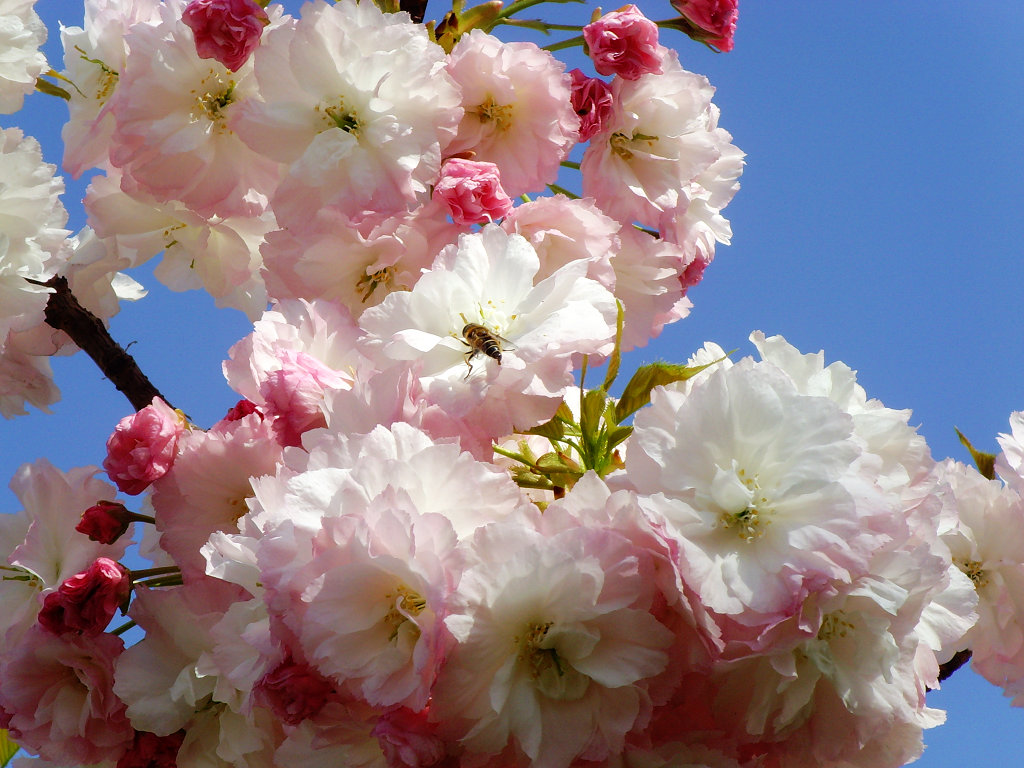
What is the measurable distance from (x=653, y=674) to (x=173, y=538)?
765 millimetres

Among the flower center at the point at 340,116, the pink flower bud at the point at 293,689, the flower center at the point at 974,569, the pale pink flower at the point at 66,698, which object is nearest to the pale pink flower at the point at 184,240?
the flower center at the point at 340,116

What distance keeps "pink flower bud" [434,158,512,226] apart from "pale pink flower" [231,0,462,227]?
3 centimetres

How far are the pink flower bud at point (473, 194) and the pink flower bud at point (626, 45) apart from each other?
0.30m

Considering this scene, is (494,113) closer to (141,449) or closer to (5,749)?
(141,449)

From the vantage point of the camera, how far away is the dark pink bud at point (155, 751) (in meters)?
1.49

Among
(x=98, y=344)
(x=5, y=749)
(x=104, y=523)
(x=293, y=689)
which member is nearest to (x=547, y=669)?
(x=293, y=689)

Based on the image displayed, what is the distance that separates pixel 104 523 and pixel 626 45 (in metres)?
1.13

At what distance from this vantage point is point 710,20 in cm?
186

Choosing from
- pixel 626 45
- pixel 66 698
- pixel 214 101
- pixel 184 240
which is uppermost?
pixel 626 45

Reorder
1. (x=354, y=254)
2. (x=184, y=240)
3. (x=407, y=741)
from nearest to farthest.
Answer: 1. (x=407, y=741)
2. (x=354, y=254)
3. (x=184, y=240)

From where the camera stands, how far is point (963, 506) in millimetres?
1755

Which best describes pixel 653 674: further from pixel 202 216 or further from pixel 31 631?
pixel 202 216

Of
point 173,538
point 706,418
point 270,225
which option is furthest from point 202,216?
point 706,418

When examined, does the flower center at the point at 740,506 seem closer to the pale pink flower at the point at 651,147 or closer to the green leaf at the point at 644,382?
the green leaf at the point at 644,382
